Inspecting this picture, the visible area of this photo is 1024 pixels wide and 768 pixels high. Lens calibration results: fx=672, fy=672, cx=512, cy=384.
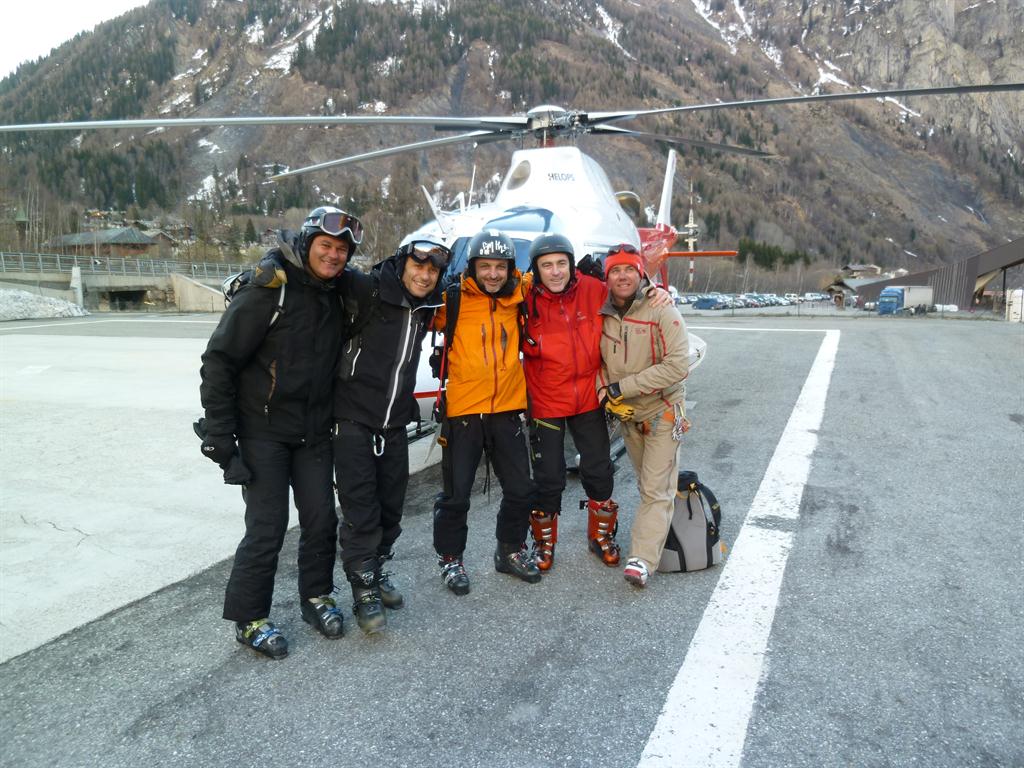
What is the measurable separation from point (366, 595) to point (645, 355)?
6.35ft

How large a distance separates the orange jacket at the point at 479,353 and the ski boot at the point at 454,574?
0.81m

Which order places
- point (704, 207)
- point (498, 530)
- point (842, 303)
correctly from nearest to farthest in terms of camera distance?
point (498, 530)
point (842, 303)
point (704, 207)

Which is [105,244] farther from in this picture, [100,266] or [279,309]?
[279,309]

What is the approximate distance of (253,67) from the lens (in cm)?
19875

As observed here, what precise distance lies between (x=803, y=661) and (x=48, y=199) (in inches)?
3967

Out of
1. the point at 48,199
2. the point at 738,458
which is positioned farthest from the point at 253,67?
the point at 738,458

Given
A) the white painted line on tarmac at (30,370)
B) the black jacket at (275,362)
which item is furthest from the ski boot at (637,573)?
the white painted line on tarmac at (30,370)

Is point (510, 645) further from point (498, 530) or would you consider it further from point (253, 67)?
point (253, 67)

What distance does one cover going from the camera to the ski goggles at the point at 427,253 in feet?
→ 10.8

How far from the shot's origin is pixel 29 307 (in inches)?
1044

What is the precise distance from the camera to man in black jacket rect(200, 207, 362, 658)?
2.88 metres

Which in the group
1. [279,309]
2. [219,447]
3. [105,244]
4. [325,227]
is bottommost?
[219,447]

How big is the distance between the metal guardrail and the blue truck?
4048 centimetres

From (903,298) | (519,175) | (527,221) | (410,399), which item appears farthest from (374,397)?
(903,298)
